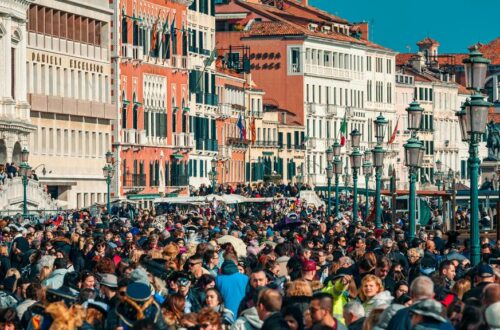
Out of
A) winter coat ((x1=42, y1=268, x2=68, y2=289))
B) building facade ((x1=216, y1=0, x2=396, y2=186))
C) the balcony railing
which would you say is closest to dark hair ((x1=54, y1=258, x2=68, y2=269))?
winter coat ((x1=42, y1=268, x2=68, y2=289))

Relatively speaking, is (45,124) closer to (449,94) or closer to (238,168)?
(238,168)

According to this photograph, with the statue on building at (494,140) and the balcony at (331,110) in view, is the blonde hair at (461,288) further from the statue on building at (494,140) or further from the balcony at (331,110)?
the balcony at (331,110)

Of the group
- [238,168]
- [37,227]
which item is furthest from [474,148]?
[238,168]

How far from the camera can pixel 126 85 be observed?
94.3 m

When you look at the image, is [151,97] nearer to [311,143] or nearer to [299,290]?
[311,143]

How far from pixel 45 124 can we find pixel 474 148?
193 ft

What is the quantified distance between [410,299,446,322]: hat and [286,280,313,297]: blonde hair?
2.70m

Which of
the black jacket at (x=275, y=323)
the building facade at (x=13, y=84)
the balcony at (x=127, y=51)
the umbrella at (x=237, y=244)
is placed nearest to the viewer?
the black jacket at (x=275, y=323)

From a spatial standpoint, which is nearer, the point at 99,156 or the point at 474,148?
the point at 474,148

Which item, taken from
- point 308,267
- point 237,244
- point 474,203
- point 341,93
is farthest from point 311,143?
point 308,267

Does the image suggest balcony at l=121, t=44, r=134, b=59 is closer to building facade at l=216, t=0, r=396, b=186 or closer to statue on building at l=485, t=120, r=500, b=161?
statue on building at l=485, t=120, r=500, b=161

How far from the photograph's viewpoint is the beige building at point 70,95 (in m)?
84.8

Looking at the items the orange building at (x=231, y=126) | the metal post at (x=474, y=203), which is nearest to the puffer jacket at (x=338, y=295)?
the metal post at (x=474, y=203)

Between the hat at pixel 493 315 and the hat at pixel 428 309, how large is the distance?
1.38 feet
